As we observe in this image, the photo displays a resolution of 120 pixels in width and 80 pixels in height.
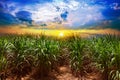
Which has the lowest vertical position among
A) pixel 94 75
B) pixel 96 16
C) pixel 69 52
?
pixel 94 75

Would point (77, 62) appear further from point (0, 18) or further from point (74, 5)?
point (0, 18)

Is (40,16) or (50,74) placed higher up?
(40,16)

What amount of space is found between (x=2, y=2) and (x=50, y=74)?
3010mm

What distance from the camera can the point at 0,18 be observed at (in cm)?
811

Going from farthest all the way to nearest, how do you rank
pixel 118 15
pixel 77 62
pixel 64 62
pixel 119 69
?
pixel 118 15
pixel 64 62
pixel 77 62
pixel 119 69

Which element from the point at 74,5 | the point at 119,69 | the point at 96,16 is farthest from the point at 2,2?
the point at 119,69

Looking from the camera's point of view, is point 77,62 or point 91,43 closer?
point 77,62

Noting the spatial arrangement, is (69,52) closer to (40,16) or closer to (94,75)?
(94,75)

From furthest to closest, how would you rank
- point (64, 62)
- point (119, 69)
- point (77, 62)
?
1. point (64, 62)
2. point (77, 62)
3. point (119, 69)

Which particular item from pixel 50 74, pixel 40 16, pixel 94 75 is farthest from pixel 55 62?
pixel 40 16

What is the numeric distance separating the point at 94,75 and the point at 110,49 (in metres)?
0.61

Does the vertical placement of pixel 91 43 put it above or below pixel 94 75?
above

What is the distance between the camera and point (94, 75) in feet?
19.6

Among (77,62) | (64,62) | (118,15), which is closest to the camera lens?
(77,62)
